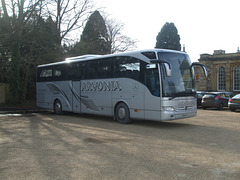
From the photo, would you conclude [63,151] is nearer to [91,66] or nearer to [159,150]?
[159,150]

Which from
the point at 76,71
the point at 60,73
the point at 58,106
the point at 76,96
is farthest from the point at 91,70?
the point at 58,106

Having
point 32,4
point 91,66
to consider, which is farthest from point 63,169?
point 32,4

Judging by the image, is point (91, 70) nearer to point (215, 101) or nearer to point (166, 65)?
point (166, 65)

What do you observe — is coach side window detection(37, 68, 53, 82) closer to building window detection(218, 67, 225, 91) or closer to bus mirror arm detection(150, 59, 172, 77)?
bus mirror arm detection(150, 59, 172, 77)

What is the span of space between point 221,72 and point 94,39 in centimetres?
2215

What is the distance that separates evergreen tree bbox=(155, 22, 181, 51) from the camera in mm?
48656

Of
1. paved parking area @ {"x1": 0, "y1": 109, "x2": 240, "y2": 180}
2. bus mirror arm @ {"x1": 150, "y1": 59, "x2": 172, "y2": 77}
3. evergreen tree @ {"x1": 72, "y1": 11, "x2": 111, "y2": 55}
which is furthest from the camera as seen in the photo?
evergreen tree @ {"x1": 72, "y1": 11, "x2": 111, "y2": 55}

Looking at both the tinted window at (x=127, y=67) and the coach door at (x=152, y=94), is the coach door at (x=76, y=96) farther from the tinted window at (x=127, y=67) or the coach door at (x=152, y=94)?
the coach door at (x=152, y=94)

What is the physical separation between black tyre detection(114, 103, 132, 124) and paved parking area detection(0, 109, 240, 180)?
220 cm

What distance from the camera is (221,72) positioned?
138ft

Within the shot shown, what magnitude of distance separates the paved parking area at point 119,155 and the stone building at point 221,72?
3350cm

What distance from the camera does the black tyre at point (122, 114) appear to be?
39.6 ft

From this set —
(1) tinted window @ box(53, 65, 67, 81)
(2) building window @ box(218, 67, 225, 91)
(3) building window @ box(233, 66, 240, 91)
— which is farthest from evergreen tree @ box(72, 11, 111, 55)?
(3) building window @ box(233, 66, 240, 91)

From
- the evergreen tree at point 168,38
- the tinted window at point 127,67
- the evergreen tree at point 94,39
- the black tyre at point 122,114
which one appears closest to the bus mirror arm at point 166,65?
the tinted window at point 127,67
